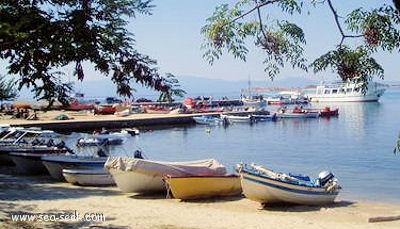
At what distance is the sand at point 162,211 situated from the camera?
43.9 ft

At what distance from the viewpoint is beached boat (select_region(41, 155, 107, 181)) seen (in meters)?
20.8

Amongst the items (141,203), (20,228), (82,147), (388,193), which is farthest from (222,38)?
(82,147)

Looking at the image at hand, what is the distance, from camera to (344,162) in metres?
35.1

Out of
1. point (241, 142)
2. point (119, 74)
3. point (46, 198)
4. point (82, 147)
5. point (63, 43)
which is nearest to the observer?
point (63, 43)

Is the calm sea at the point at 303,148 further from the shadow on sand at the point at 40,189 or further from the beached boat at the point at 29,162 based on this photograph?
the beached boat at the point at 29,162

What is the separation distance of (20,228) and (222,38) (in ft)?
19.8

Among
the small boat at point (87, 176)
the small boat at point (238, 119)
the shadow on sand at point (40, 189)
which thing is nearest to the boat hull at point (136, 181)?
the shadow on sand at point (40, 189)

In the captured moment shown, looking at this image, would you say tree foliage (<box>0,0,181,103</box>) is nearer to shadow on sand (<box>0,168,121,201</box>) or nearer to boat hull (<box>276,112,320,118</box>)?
Answer: shadow on sand (<box>0,168,121,201</box>)

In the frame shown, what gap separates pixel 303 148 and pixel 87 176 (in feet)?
89.7

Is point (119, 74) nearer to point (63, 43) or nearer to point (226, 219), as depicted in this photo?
point (63, 43)

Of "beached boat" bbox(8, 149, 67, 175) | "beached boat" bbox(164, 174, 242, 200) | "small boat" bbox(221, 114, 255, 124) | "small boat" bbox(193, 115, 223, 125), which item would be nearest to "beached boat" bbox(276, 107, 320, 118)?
"small boat" bbox(221, 114, 255, 124)

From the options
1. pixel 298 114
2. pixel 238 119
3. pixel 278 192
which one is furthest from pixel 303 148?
pixel 298 114

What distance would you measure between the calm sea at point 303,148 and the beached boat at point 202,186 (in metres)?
5.50

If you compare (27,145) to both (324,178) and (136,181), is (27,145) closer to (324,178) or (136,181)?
(136,181)
